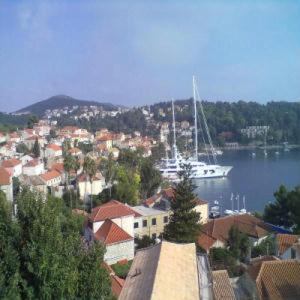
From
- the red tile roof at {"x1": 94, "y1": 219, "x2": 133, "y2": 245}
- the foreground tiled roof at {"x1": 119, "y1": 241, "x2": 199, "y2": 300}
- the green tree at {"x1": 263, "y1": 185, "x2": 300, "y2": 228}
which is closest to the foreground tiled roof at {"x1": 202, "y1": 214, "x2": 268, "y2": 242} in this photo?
the green tree at {"x1": 263, "y1": 185, "x2": 300, "y2": 228}

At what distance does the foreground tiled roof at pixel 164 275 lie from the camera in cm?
725

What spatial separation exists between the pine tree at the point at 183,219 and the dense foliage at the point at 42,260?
926 cm

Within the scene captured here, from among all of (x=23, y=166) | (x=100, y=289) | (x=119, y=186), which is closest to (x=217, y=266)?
(x=100, y=289)

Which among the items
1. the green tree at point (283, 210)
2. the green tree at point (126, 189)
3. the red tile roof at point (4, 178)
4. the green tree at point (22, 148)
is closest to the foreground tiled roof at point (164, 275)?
the green tree at point (283, 210)

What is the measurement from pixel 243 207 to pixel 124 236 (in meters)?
18.3

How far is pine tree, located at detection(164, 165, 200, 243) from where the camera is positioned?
52.4 ft

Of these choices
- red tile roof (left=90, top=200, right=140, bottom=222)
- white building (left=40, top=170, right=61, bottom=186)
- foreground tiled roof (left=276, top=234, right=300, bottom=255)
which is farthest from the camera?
white building (left=40, top=170, right=61, bottom=186)

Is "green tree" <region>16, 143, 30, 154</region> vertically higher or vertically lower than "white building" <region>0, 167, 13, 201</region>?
higher

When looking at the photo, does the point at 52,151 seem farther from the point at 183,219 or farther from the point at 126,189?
the point at 183,219

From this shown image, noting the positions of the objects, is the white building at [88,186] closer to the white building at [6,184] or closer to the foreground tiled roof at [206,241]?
the white building at [6,184]

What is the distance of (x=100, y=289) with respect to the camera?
655 cm

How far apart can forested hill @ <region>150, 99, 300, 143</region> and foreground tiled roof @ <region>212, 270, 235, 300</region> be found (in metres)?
76.2

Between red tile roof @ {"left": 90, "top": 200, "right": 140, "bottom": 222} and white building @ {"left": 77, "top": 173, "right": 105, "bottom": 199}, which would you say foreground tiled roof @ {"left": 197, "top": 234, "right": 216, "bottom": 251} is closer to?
red tile roof @ {"left": 90, "top": 200, "right": 140, "bottom": 222}

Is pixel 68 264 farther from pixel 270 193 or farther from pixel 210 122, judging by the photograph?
pixel 210 122
